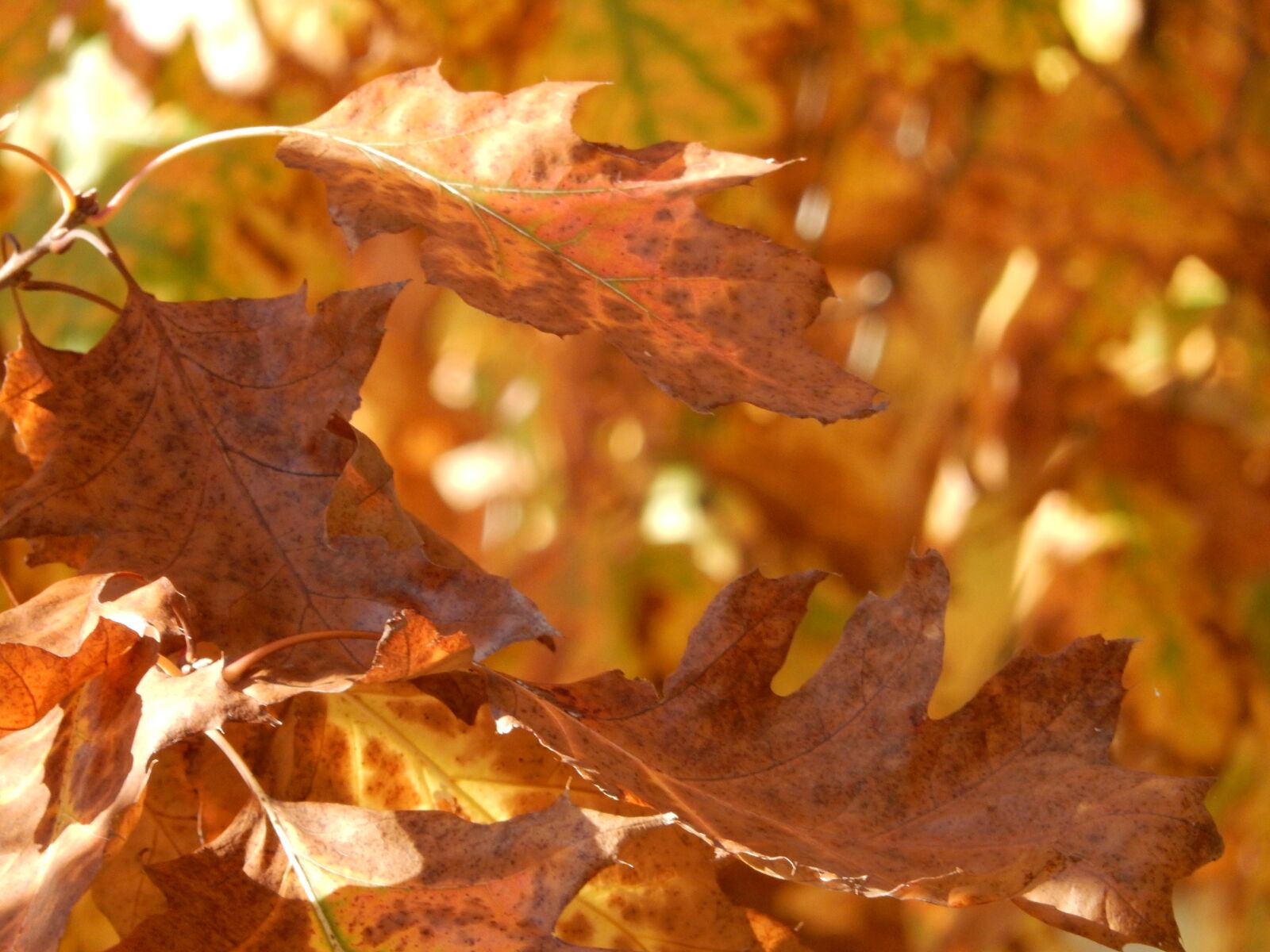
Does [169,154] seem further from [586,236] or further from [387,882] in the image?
[387,882]

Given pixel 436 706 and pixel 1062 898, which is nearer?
pixel 1062 898

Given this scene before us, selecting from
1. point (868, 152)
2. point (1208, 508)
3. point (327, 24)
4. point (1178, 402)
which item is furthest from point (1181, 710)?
point (327, 24)

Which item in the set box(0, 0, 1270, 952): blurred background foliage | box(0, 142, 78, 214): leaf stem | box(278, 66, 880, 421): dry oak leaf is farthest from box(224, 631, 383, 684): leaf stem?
box(0, 0, 1270, 952): blurred background foliage

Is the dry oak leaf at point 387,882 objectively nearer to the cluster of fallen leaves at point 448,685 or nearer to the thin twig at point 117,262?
the cluster of fallen leaves at point 448,685

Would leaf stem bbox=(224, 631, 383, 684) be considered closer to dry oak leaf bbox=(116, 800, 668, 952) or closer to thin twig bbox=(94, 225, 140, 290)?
dry oak leaf bbox=(116, 800, 668, 952)

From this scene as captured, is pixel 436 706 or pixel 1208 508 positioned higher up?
pixel 436 706

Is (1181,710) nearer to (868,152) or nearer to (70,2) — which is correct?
(868,152)
